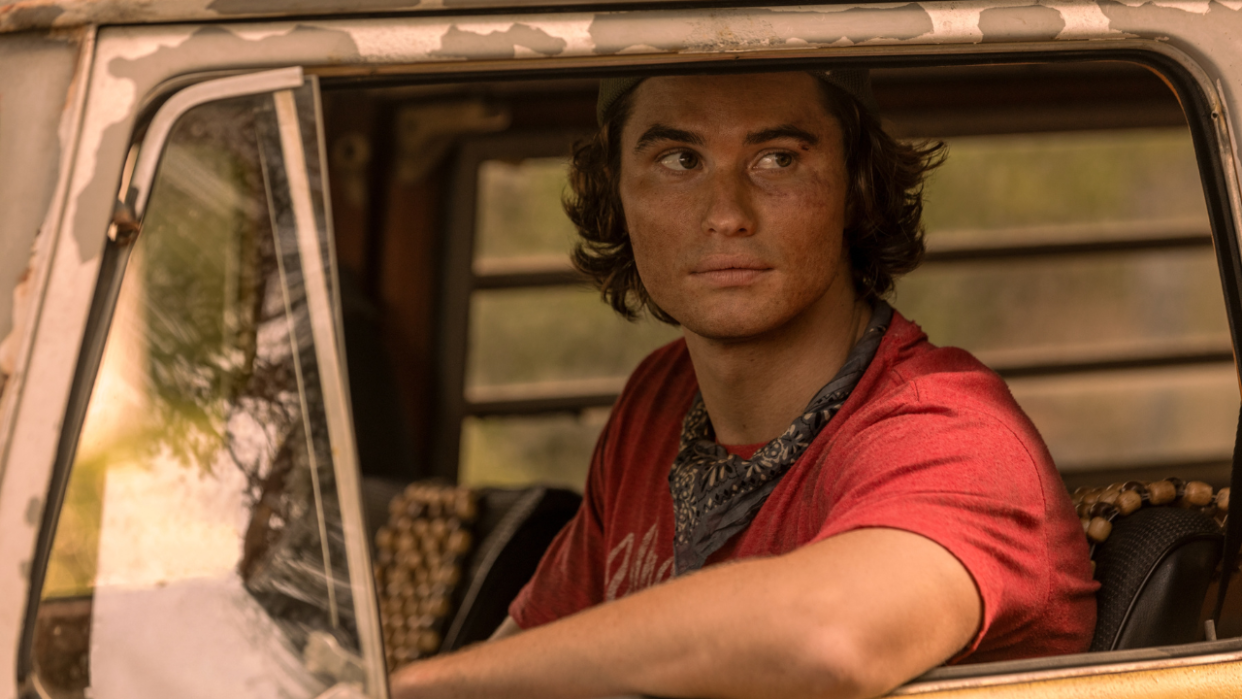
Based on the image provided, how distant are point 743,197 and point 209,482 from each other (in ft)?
2.57

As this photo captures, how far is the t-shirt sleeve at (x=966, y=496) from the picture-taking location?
1077 millimetres

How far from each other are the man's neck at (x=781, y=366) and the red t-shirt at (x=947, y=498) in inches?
3.1

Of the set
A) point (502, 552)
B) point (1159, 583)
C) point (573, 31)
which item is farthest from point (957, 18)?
point (502, 552)

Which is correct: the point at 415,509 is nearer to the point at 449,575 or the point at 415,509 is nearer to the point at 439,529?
the point at 439,529

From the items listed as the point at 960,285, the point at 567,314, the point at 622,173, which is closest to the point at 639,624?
the point at 622,173

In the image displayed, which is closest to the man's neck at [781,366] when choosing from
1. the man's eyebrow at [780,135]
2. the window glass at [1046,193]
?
the man's eyebrow at [780,135]

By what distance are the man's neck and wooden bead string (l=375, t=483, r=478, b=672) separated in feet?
4.21

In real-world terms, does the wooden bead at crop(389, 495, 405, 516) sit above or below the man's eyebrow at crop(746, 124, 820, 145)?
below

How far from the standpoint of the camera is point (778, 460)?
1.40m

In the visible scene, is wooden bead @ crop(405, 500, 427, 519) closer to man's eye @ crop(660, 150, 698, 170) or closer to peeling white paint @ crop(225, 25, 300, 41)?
man's eye @ crop(660, 150, 698, 170)

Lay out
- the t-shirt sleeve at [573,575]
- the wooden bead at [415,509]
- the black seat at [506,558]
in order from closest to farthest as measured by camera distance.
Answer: the t-shirt sleeve at [573,575]
the black seat at [506,558]
the wooden bead at [415,509]

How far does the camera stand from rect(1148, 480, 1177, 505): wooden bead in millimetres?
1504

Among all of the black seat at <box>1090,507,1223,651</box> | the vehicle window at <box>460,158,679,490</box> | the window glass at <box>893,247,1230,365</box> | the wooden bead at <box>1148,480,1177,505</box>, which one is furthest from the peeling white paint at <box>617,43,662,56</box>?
the window glass at <box>893,247,1230,365</box>

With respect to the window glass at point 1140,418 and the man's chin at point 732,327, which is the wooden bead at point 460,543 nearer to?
the man's chin at point 732,327
